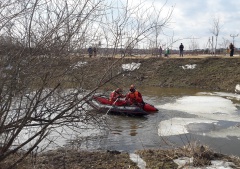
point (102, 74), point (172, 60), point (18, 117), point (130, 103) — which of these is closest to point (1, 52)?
point (18, 117)

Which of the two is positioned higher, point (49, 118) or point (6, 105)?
point (6, 105)

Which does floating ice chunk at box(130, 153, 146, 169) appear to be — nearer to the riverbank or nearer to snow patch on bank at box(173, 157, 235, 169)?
the riverbank

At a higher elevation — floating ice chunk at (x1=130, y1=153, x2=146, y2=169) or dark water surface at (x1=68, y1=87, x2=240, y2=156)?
floating ice chunk at (x1=130, y1=153, x2=146, y2=169)

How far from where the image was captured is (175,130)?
11.9 metres

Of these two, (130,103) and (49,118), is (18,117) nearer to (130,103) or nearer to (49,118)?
(49,118)

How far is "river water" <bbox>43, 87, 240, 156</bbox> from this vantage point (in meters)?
9.79

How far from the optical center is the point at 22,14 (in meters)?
3.61

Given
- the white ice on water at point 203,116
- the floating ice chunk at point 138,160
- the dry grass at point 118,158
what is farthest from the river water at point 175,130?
the floating ice chunk at point 138,160

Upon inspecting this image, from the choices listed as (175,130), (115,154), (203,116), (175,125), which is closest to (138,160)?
(115,154)

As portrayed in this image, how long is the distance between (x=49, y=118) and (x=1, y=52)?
47.4 inches

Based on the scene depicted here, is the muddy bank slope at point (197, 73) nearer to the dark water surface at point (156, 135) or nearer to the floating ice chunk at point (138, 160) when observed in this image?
the dark water surface at point (156, 135)

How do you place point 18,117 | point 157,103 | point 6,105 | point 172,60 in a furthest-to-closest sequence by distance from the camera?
point 172,60
point 157,103
point 18,117
point 6,105

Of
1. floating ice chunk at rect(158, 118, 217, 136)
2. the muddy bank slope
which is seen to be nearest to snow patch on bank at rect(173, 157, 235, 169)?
floating ice chunk at rect(158, 118, 217, 136)

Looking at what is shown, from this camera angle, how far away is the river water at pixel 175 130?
9789 mm
